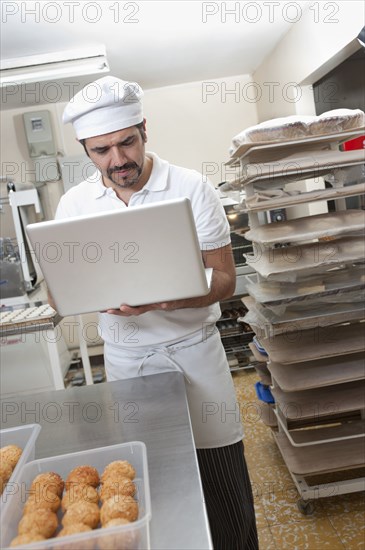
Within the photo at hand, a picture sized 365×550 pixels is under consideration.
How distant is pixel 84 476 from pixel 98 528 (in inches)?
4.9

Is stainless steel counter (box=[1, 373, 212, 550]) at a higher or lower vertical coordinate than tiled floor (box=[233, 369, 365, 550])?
higher

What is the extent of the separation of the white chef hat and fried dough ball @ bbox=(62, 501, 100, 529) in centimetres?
100

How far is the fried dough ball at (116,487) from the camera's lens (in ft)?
2.92

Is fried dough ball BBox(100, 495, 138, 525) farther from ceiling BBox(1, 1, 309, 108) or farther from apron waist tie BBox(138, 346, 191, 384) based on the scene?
ceiling BBox(1, 1, 309, 108)

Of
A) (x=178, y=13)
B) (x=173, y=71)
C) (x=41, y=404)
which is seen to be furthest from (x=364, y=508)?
(x=173, y=71)

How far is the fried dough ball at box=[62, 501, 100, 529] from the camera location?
0.84 metres

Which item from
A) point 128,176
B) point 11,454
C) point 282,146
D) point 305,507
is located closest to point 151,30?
point 282,146

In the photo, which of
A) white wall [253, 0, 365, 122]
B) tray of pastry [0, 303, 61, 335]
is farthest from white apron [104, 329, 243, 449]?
white wall [253, 0, 365, 122]

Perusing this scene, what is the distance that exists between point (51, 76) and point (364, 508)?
2983mm

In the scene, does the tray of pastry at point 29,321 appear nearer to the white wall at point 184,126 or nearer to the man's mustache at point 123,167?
the man's mustache at point 123,167

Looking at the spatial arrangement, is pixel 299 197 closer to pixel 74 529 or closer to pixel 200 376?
pixel 200 376

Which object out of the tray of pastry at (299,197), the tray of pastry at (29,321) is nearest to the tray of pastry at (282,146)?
the tray of pastry at (299,197)

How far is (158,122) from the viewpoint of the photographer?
5004 mm

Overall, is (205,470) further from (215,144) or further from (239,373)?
(215,144)
